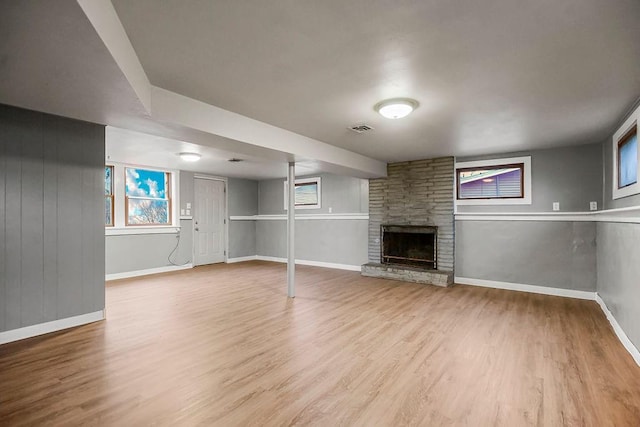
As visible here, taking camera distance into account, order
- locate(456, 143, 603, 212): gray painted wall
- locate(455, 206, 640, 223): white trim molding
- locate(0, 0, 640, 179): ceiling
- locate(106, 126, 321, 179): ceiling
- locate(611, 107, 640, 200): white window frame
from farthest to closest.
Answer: locate(456, 143, 603, 212): gray painted wall
locate(106, 126, 321, 179): ceiling
locate(455, 206, 640, 223): white trim molding
locate(611, 107, 640, 200): white window frame
locate(0, 0, 640, 179): ceiling

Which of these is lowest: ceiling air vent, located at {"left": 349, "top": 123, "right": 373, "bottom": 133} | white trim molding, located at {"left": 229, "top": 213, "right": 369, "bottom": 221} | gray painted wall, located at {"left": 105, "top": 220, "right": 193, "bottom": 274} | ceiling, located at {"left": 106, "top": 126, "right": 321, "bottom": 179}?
gray painted wall, located at {"left": 105, "top": 220, "right": 193, "bottom": 274}

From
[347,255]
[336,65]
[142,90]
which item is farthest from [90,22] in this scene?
[347,255]

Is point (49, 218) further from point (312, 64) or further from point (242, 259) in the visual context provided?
point (242, 259)

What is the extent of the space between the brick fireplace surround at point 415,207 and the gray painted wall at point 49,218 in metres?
4.49

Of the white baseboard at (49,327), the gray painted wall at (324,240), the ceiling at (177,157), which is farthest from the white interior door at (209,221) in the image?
the white baseboard at (49,327)

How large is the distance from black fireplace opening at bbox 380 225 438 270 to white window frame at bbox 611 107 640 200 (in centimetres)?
247

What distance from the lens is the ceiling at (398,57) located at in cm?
161

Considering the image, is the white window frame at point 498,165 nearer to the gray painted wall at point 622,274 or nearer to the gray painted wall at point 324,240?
the gray painted wall at point 622,274

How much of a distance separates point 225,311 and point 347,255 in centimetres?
363

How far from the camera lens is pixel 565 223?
4.57m

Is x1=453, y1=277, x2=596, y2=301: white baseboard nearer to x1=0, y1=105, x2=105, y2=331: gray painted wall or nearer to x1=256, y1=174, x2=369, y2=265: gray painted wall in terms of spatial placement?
x1=256, y1=174, x2=369, y2=265: gray painted wall

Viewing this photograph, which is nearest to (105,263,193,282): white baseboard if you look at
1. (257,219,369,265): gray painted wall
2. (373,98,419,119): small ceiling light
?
(257,219,369,265): gray painted wall

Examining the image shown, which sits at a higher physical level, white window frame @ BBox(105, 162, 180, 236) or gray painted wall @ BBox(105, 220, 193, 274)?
white window frame @ BBox(105, 162, 180, 236)

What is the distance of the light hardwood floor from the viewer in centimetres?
184
